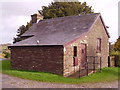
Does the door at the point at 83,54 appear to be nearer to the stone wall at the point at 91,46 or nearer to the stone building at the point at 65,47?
the stone building at the point at 65,47

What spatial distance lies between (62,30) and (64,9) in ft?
53.5

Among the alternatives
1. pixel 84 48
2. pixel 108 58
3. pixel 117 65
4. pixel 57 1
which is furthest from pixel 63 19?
pixel 57 1

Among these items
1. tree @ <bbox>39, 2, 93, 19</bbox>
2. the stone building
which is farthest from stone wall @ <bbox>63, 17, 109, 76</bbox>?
tree @ <bbox>39, 2, 93, 19</bbox>

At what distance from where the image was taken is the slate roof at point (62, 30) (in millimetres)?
15500

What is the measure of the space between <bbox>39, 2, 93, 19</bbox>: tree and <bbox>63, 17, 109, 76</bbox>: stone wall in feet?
47.2

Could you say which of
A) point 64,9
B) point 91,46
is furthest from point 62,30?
point 64,9

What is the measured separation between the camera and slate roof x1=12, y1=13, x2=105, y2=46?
15.5 m

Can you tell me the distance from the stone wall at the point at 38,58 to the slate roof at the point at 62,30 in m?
0.56

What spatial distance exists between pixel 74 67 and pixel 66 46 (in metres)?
2.39

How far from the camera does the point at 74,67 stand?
15.0 metres

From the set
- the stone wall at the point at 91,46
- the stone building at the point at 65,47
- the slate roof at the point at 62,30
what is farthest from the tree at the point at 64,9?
the stone wall at the point at 91,46

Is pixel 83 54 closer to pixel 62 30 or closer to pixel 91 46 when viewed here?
pixel 91 46

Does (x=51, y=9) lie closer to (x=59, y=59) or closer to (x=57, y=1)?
(x=57, y=1)

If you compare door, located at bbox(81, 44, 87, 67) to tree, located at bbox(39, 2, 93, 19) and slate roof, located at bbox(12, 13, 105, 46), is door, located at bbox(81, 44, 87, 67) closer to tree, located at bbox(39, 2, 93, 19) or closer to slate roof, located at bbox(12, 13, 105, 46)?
slate roof, located at bbox(12, 13, 105, 46)
